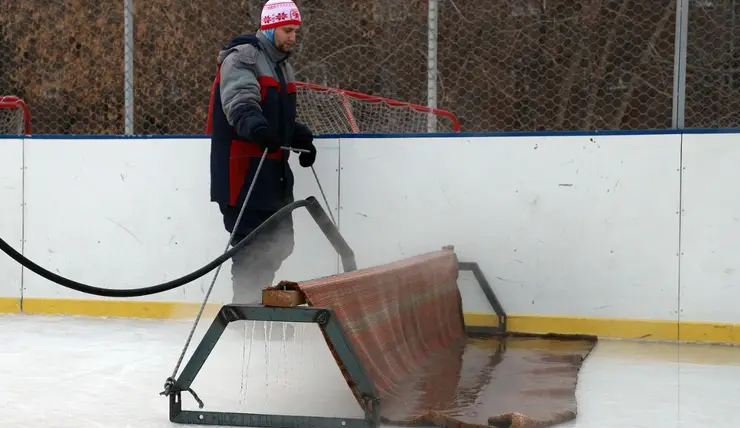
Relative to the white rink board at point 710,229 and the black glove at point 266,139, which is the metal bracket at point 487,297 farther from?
the black glove at point 266,139

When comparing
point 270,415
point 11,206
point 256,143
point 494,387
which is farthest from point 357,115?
point 270,415

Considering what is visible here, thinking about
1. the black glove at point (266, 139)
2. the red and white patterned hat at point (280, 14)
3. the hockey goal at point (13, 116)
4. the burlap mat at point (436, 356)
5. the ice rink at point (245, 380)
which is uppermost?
the red and white patterned hat at point (280, 14)

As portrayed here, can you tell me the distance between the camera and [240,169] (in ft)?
16.1

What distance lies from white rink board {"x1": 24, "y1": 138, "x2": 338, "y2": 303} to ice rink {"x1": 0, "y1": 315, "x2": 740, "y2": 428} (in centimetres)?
56

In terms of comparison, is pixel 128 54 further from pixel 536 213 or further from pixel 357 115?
pixel 536 213

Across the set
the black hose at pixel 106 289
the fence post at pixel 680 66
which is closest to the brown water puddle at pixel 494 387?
the black hose at pixel 106 289

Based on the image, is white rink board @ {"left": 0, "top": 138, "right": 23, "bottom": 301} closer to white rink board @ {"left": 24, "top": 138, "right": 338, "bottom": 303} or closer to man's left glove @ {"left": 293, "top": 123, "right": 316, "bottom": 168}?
white rink board @ {"left": 24, "top": 138, "right": 338, "bottom": 303}

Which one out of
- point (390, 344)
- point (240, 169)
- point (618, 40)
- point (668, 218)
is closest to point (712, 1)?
point (618, 40)

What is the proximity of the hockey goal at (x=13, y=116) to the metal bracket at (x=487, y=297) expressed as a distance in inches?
132

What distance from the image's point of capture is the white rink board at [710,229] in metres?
5.20

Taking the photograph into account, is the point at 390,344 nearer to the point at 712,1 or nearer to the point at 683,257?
the point at 683,257

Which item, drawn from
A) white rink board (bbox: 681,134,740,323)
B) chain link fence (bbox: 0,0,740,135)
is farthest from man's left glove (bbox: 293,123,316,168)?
white rink board (bbox: 681,134,740,323)

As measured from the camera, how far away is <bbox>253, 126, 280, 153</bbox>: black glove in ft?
14.9

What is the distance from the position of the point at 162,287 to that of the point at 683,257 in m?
2.89
